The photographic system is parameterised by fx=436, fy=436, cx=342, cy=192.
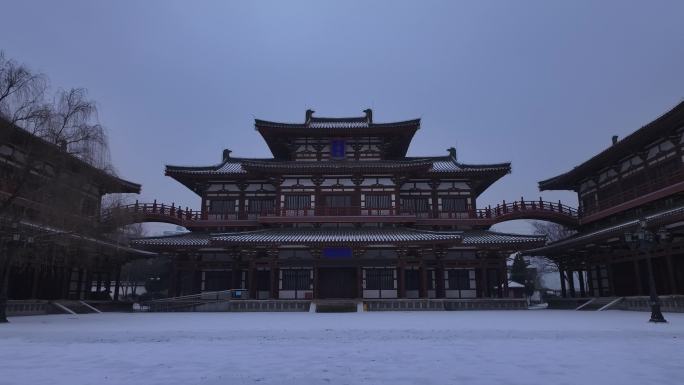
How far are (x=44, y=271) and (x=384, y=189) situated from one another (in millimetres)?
22881

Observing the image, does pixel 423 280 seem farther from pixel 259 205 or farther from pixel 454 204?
pixel 259 205

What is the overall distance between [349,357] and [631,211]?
1106 inches

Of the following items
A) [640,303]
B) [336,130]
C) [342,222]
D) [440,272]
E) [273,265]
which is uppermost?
[336,130]

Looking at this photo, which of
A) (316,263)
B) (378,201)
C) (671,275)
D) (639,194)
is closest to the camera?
(671,275)

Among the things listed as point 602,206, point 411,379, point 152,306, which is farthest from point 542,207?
point 411,379

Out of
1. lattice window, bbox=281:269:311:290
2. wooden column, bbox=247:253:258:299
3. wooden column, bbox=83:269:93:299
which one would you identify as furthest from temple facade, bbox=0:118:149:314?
lattice window, bbox=281:269:311:290

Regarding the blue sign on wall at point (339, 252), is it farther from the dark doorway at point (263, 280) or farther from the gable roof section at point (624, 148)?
the gable roof section at point (624, 148)

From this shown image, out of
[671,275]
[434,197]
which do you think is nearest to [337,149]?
[434,197]

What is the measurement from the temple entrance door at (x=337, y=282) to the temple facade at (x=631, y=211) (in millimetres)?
15186

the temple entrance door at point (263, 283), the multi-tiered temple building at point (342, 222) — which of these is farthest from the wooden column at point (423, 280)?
the temple entrance door at point (263, 283)

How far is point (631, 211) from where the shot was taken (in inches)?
1150

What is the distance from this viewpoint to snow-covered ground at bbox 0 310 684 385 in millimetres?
6863

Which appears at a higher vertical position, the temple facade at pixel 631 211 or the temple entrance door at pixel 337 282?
the temple facade at pixel 631 211

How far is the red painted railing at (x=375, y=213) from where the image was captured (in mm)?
31453
